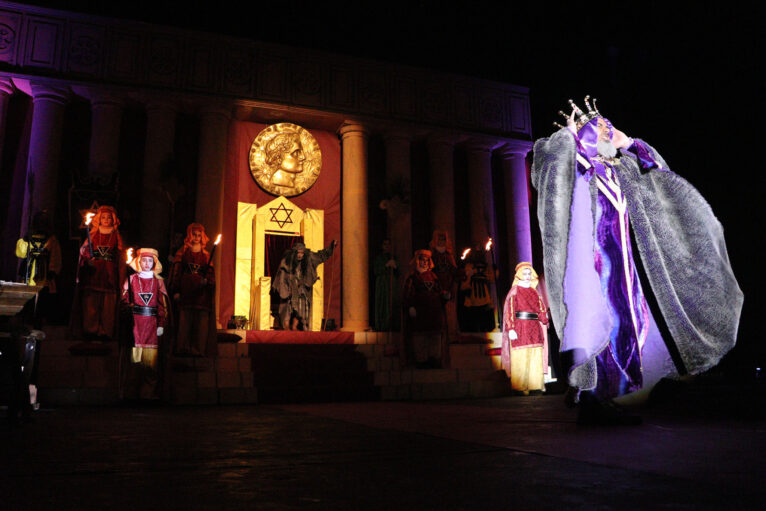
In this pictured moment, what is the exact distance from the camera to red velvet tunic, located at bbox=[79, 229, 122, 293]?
9406 millimetres

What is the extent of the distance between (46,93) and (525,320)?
1080cm

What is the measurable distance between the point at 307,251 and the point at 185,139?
435 centimetres

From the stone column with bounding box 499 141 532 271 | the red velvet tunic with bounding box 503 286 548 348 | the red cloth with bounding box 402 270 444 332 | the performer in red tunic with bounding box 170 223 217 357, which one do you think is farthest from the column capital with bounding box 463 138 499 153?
the performer in red tunic with bounding box 170 223 217 357

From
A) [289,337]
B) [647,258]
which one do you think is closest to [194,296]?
[289,337]

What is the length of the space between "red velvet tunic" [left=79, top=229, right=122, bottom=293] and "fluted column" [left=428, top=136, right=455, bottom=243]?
7628 millimetres

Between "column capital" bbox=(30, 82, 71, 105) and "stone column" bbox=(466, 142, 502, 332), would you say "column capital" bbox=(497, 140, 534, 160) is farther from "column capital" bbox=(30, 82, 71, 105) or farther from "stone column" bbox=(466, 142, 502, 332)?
"column capital" bbox=(30, 82, 71, 105)

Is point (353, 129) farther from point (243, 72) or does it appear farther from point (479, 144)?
point (479, 144)

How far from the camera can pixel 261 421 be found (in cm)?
472

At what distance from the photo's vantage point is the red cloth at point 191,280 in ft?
29.7

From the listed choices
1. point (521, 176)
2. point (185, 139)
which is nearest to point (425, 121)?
point (521, 176)

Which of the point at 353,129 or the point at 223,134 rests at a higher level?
the point at 353,129

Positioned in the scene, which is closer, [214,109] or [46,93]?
[46,93]

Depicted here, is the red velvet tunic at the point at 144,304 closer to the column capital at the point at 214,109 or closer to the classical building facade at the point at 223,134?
the classical building facade at the point at 223,134

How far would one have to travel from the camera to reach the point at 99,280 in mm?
9742
